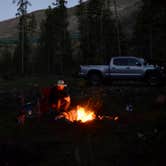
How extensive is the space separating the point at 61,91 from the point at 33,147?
10.9 ft

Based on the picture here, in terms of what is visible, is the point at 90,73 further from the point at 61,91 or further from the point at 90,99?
the point at 61,91

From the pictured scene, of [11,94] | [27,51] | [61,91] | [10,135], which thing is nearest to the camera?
[10,135]

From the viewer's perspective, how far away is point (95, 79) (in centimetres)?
2647

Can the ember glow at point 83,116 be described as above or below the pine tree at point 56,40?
below

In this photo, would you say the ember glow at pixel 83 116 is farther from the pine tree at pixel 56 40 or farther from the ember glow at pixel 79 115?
the pine tree at pixel 56 40

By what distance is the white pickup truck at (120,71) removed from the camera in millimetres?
25734

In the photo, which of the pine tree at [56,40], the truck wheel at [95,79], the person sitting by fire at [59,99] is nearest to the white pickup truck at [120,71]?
the truck wheel at [95,79]

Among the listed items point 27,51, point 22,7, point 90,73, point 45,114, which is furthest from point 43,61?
point 45,114

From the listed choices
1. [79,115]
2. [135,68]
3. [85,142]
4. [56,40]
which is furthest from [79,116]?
[56,40]

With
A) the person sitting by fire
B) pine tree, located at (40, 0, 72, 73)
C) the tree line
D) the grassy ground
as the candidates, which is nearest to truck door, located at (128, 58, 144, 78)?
the grassy ground

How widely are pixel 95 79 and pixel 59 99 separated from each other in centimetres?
1298

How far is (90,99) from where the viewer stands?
2220 cm

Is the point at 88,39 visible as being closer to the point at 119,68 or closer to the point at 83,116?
the point at 119,68

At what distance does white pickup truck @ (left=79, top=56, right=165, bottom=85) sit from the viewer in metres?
25.7
